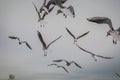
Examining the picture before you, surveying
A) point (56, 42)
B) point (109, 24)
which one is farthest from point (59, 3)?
point (109, 24)

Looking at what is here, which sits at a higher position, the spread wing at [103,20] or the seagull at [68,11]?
the seagull at [68,11]

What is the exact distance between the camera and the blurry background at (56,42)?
1742 millimetres

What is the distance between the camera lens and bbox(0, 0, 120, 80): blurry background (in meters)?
1.74

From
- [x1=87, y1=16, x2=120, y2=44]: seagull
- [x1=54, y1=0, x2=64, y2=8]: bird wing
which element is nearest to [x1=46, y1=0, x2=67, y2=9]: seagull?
[x1=54, y1=0, x2=64, y2=8]: bird wing

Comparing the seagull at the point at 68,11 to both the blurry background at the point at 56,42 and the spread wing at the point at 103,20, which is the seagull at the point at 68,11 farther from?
the spread wing at the point at 103,20

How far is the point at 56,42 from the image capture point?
1.80m

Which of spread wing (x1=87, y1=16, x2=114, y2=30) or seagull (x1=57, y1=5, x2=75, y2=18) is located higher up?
seagull (x1=57, y1=5, x2=75, y2=18)

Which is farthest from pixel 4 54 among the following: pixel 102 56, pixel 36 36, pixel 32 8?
pixel 102 56

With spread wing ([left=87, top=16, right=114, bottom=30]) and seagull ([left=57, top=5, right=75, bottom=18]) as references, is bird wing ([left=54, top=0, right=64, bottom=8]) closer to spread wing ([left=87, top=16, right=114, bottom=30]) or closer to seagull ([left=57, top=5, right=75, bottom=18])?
seagull ([left=57, top=5, right=75, bottom=18])

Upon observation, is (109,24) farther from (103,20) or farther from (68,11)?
(68,11)

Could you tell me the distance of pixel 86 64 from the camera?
1794 mm

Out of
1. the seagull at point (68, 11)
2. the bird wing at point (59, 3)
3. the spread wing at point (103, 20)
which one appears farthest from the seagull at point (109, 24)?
the bird wing at point (59, 3)

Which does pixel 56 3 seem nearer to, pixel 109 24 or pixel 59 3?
pixel 59 3

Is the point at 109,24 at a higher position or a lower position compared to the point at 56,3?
lower
